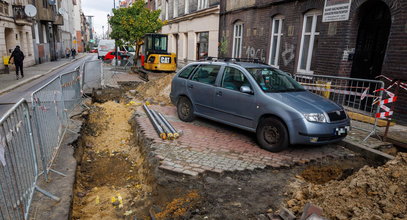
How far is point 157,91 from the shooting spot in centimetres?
1225

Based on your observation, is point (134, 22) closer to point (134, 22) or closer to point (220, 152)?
point (134, 22)

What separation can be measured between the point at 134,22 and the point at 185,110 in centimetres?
1724

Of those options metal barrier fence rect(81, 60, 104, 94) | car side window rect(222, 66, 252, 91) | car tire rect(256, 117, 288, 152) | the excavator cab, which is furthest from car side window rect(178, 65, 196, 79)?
the excavator cab

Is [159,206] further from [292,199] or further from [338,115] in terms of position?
[338,115]

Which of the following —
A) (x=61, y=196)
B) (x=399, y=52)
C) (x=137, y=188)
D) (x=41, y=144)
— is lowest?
(x=137, y=188)

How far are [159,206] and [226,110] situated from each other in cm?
310

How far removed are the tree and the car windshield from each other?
18064 millimetres

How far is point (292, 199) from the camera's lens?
3648 mm

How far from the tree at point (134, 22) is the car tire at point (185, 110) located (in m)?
16.5

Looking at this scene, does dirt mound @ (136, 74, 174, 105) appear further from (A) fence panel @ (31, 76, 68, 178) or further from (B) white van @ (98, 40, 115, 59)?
(B) white van @ (98, 40, 115, 59)

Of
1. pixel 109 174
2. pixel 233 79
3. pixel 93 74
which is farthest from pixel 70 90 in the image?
pixel 93 74

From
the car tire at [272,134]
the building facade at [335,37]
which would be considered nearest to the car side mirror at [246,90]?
the car tire at [272,134]

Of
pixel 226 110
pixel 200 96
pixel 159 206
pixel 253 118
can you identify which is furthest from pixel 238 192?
pixel 200 96

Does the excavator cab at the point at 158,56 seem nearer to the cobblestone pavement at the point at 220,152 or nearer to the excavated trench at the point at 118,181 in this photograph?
the excavated trench at the point at 118,181
